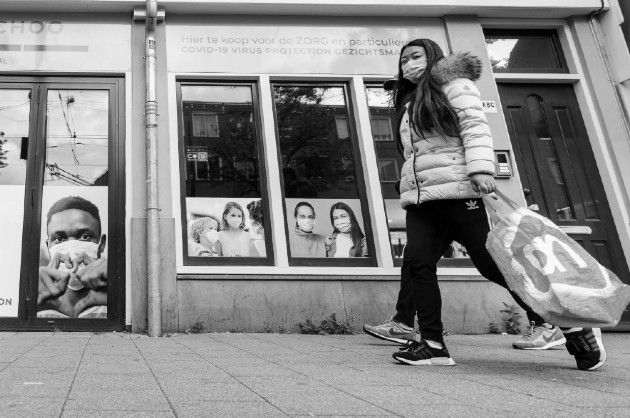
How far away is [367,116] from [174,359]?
3788 mm

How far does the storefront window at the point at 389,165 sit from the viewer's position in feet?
20.1

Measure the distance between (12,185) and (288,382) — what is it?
432cm

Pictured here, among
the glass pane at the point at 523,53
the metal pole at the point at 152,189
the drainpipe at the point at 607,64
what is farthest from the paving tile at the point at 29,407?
the drainpipe at the point at 607,64

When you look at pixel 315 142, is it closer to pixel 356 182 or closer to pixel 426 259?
pixel 356 182

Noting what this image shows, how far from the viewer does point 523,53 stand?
7.16 meters

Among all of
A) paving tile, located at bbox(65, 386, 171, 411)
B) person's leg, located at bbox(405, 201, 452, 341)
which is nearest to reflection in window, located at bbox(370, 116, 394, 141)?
person's leg, located at bbox(405, 201, 452, 341)

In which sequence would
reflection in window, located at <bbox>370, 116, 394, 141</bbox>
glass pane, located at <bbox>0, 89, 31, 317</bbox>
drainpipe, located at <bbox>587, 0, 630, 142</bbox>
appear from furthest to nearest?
1. drainpipe, located at <bbox>587, 0, 630, 142</bbox>
2. reflection in window, located at <bbox>370, 116, 394, 141</bbox>
3. glass pane, located at <bbox>0, 89, 31, 317</bbox>

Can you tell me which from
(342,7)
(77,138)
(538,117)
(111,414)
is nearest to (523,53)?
(538,117)

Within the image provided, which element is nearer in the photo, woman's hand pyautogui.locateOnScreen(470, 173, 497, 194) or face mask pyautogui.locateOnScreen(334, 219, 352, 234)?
woman's hand pyautogui.locateOnScreen(470, 173, 497, 194)

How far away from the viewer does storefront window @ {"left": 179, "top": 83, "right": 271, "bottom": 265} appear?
5906 millimetres

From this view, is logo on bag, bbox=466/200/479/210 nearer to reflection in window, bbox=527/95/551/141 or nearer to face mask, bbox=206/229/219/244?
face mask, bbox=206/229/219/244

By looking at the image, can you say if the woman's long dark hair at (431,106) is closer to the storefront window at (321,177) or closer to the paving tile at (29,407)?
the paving tile at (29,407)

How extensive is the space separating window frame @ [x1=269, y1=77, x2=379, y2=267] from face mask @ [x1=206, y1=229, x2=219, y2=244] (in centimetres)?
73

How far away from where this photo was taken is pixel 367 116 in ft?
21.1
